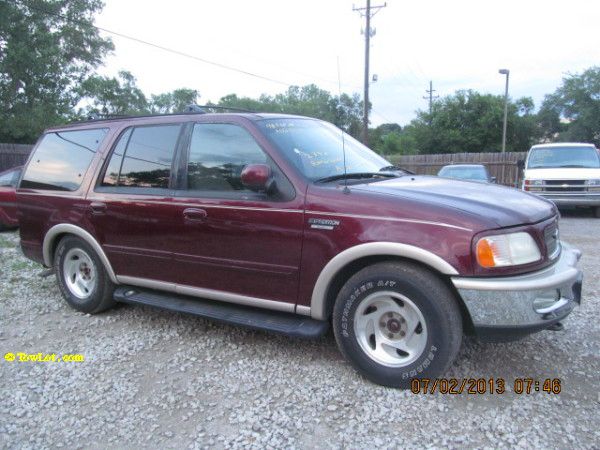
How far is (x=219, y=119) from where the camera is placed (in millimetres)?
3898

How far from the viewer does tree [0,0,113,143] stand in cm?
2178

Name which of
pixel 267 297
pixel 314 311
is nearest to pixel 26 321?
pixel 267 297

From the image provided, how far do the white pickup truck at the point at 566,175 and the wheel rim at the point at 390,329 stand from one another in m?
9.77

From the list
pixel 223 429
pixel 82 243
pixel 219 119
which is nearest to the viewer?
pixel 223 429

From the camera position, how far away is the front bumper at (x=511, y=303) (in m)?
2.84

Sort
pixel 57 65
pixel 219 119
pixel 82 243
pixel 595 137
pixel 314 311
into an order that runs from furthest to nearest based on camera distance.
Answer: pixel 595 137 → pixel 57 65 → pixel 82 243 → pixel 219 119 → pixel 314 311

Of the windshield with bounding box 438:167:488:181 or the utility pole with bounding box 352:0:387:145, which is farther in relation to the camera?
the utility pole with bounding box 352:0:387:145

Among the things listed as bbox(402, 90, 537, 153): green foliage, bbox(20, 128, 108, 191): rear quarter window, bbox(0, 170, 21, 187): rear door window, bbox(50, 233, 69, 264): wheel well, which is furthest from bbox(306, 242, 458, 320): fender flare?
bbox(402, 90, 537, 153): green foliage

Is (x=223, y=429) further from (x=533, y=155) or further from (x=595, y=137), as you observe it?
(x=595, y=137)

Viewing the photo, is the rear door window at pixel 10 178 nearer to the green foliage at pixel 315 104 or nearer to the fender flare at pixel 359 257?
the fender flare at pixel 359 257

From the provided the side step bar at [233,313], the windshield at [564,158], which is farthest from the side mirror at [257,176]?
the windshield at [564,158]

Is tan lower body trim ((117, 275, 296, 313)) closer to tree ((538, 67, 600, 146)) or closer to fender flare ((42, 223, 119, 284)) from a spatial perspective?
fender flare ((42, 223, 119, 284))

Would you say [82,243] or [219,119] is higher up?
[219,119]

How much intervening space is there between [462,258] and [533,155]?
11.2 m
